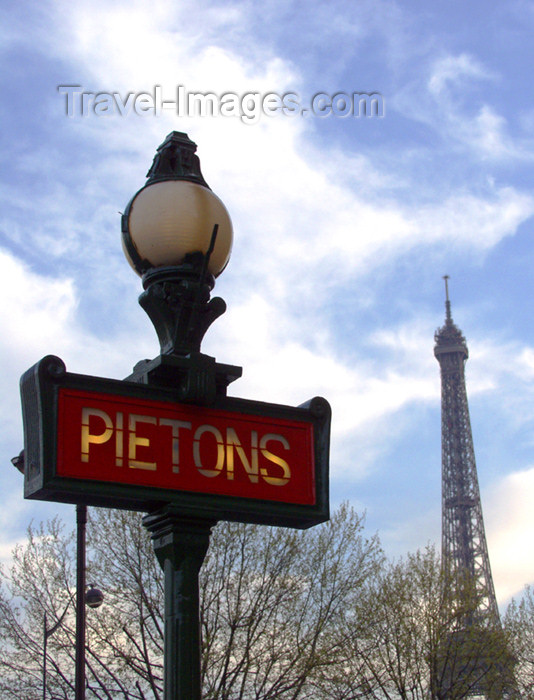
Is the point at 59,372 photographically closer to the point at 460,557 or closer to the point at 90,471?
the point at 90,471

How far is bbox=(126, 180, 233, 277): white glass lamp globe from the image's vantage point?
14.1ft

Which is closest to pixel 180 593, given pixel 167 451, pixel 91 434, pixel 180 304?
pixel 167 451

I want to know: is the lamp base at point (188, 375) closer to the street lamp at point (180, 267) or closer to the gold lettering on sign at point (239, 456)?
the street lamp at point (180, 267)

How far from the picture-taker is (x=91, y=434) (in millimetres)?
3924

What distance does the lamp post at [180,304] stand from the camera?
397 cm

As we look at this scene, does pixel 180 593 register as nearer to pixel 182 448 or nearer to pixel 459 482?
pixel 182 448

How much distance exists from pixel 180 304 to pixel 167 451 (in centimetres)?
60

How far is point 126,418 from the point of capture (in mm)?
4023

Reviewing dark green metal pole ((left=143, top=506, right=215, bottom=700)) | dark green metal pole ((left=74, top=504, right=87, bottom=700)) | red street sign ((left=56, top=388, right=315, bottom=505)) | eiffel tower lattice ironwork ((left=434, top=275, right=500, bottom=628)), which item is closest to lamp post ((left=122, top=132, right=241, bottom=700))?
dark green metal pole ((left=143, top=506, right=215, bottom=700))

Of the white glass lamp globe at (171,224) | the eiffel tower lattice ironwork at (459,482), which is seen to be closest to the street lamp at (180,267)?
the white glass lamp globe at (171,224)

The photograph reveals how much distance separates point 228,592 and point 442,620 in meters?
10.2

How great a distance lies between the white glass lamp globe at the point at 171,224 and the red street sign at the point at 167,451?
58 centimetres

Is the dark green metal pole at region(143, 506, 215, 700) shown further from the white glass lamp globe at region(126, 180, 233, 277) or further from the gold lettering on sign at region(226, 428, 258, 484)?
the white glass lamp globe at region(126, 180, 233, 277)

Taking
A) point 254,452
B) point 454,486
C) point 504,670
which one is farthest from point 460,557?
point 254,452
